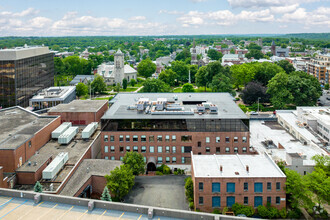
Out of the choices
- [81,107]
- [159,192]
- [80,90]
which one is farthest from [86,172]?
[80,90]

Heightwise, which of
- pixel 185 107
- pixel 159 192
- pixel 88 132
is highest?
pixel 185 107

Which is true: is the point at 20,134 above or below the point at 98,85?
below

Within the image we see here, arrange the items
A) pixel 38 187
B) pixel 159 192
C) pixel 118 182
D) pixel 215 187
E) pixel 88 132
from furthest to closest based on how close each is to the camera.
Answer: pixel 88 132 < pixel 159 192 < pixel 118 182 < pixel 215 187 < pixel 38 187

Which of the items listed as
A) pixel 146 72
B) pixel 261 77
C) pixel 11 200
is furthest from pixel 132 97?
pixel 146 72

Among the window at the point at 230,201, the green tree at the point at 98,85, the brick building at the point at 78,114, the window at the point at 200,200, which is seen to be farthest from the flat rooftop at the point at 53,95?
the window at the point at 230,201

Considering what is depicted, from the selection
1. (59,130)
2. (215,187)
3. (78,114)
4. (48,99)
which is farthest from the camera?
(48,99)

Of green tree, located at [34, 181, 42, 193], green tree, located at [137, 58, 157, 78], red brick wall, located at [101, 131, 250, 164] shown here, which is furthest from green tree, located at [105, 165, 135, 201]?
green tree, located at [137, 58, 157, 78]

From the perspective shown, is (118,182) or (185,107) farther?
(185,107)

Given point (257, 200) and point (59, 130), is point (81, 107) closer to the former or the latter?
point (59, 130)
